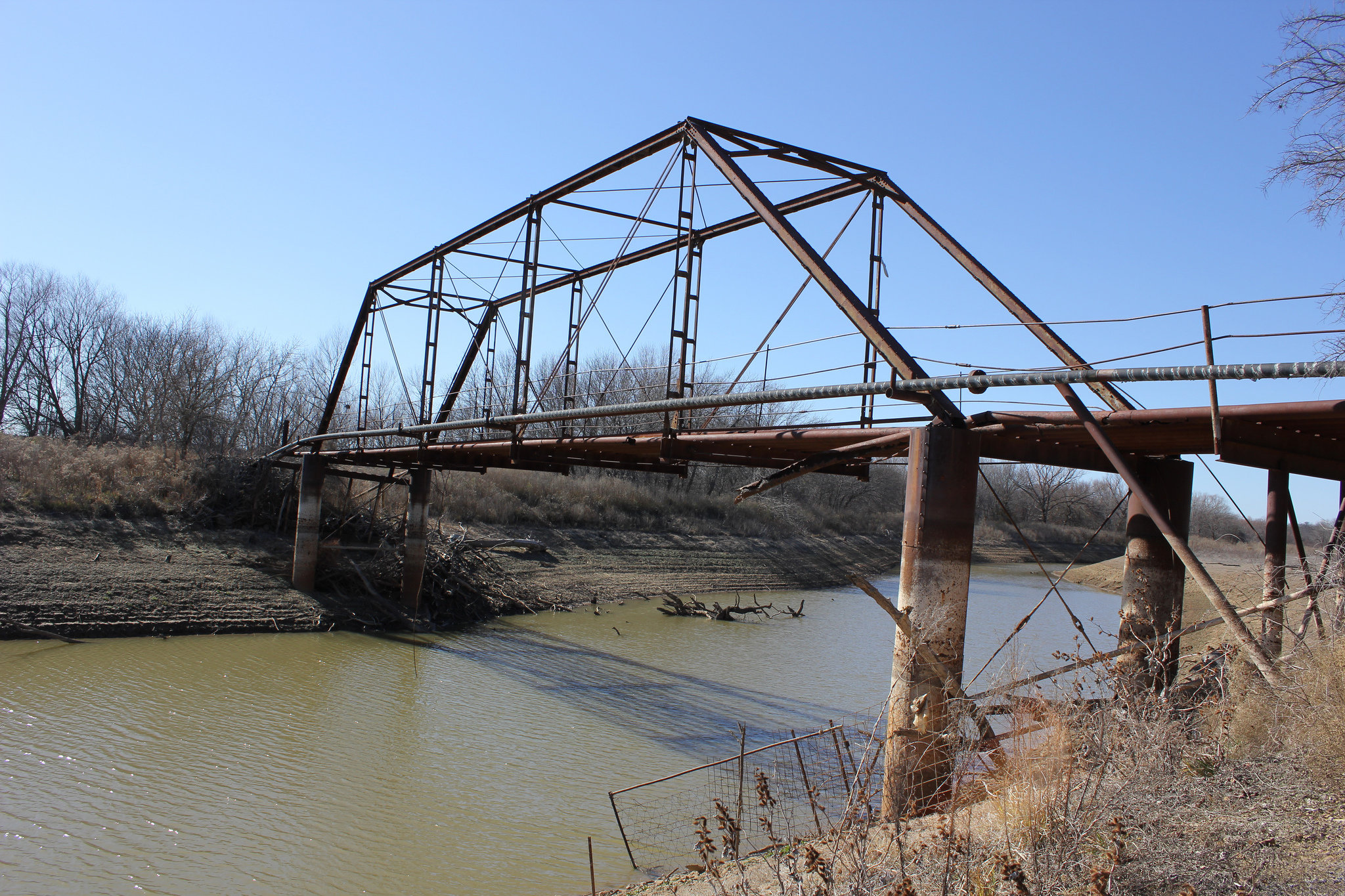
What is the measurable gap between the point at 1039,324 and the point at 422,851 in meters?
8.87

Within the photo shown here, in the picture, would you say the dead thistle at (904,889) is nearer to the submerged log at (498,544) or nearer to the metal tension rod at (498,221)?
the metal tension rod at (498,221)

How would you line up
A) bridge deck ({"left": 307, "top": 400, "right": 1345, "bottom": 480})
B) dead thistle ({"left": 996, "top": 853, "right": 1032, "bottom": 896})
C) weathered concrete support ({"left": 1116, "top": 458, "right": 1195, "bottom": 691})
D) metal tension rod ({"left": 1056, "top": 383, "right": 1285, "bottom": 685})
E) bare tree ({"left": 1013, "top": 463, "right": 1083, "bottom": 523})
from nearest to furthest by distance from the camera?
dead thistle ({"left": 996, "top": 853, "right": 1032, "bottom": 896}) < metal tension rod ({"left": 1056, "top": 383, "right": 1285, "bottom": 685}) < bridge deck ({"left": 307, "top": 400, "right": 1345, "bottom": 480}) < weathered concrete support ({"left": 1116, "top": 458, "right": 1195, "bottom": 691}) < bare tree ({"left": 1013, "top": 463, "right": 1083, "bottom": 523})

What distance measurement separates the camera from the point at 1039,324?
880cm

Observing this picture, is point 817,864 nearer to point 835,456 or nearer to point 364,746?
point 835,456

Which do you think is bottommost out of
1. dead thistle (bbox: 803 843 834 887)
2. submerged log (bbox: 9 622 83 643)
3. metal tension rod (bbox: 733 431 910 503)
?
submerged log (bbox: 9 622 83 643)

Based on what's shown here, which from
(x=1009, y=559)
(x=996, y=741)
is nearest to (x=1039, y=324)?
(x=996, y=741)

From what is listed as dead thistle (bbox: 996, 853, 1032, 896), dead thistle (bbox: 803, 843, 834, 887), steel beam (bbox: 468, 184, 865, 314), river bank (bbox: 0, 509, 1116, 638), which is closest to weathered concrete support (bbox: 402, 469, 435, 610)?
river bank (bbox: 0, 509, 1116, 638)

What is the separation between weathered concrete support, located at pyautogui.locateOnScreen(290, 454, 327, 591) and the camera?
2398 cm

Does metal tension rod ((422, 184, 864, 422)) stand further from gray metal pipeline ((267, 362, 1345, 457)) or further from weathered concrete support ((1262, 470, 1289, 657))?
weathered concrete support ((1262, 470, 1289, 657))

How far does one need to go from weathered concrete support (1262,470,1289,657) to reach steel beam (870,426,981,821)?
4.48m

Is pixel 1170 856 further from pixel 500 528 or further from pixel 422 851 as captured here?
pixel 500 528

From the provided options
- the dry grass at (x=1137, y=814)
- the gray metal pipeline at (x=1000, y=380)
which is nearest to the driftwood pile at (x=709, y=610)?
the gray metal pipeline at (x=1000, y=380)

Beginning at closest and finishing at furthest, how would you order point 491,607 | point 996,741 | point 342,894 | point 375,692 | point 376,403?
point 996,741 < point 342,894 < point 375,692 < point 491,607 < point 376,403

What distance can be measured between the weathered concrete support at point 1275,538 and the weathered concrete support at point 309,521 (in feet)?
74.6
